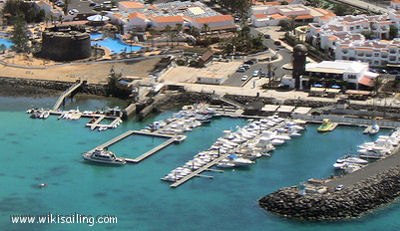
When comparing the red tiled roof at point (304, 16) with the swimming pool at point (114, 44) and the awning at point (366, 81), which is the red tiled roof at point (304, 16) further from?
the awning at point (366, 81)

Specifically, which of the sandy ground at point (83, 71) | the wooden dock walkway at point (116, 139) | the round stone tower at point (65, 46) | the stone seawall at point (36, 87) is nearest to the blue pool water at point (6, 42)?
the round stone tower at point (65, 46)

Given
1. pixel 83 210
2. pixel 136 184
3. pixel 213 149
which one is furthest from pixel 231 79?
pixel 83 210

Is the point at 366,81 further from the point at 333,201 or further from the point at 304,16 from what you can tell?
the point at 304,16

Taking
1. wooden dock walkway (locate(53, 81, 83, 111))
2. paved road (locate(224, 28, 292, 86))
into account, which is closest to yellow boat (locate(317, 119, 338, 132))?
paved road (locate(224, 28, 292, 86))

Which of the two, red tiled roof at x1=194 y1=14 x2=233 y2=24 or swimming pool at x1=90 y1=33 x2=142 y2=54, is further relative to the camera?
red tiled roof at x1=194 y1=14 x2=233 y2=24

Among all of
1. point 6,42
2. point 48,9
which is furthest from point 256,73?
point 48,9

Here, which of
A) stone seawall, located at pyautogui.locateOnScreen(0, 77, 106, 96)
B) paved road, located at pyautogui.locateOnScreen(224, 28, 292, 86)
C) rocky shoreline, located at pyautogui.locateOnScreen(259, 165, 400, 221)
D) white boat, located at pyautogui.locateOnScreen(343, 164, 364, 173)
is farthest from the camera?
stone seawall, located at pyautogui.locateOnScreen(0, 77, 106, 96)

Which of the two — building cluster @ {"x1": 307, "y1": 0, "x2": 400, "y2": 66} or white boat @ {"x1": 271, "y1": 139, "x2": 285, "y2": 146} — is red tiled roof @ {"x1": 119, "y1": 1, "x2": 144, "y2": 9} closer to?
building cluster @ {"x1": 307, "y1": 0, "x2": 400, "y2": 66}
